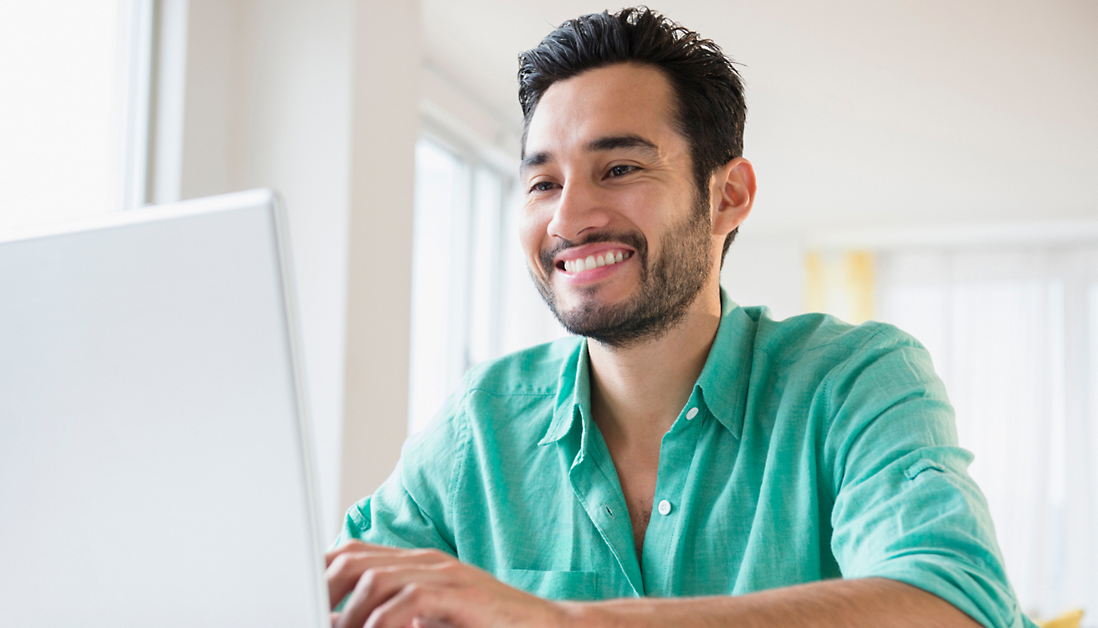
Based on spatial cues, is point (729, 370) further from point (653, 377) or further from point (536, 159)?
point (536, 159)

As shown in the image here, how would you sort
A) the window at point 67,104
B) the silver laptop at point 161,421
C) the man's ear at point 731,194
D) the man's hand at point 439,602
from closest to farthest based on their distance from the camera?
1. the silver laptop at point 161,421
2. the man's hand at point 439,602
3. the man's ear at point 731,194
4. the window at point 67,104

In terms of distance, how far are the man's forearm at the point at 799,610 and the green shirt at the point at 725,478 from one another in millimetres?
59

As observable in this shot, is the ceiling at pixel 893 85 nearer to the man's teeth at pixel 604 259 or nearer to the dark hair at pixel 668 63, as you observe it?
the dark hair at pixel 668 63

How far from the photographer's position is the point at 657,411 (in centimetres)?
125

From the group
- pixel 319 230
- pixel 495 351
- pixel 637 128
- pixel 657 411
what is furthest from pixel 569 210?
pixel 495 351

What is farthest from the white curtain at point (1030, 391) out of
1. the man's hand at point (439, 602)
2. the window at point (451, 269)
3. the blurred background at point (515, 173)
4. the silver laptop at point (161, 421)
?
the silver laptop at point (161, 421)

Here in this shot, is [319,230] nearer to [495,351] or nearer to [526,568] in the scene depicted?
[526,568]

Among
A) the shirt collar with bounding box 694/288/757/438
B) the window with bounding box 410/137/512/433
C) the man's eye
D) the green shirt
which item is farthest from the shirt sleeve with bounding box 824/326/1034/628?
the window with bounding box 410/137/512/433

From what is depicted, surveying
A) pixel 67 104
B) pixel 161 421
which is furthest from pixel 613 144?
pixel 67 104

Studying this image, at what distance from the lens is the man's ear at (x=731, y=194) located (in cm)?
140

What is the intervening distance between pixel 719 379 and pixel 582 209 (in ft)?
1.00

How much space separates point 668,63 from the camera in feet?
4.35

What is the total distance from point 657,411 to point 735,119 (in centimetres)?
52

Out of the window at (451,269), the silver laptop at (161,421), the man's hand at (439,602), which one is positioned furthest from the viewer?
the window at (451,269)
